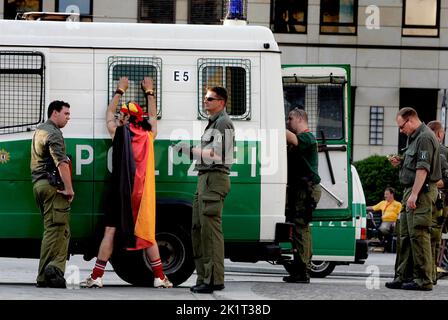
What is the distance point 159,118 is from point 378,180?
60.2ft

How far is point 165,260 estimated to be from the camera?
548 inches

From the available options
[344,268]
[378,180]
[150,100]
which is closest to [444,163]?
[150,100]

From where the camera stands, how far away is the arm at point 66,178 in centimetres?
1300

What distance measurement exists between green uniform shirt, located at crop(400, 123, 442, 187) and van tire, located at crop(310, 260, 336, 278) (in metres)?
4.77

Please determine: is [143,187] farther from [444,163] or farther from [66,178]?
[444,163]

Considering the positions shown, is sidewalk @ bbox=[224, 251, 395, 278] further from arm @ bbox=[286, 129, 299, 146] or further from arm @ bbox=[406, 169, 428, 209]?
arm @ bbox=[406, 169, 428, 209]

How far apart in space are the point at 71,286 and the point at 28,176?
1241 mm

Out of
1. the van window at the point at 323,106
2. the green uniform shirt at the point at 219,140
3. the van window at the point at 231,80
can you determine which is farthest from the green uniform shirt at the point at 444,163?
the green uniform shirt at the point at 219,140

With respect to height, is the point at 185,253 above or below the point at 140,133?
below

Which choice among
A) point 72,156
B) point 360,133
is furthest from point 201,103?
point 360,133

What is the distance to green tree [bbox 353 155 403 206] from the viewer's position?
3127 cm

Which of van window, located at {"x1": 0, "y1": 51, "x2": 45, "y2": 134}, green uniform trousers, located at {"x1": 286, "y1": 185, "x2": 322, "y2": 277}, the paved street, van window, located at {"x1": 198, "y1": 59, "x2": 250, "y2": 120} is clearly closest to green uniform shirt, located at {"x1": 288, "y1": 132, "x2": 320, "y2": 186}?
green uniform trousers, located at {"x1": 286, "y1": 185, "x2": 322, "y2": 277}

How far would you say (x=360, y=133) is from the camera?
34.6 meters
